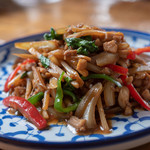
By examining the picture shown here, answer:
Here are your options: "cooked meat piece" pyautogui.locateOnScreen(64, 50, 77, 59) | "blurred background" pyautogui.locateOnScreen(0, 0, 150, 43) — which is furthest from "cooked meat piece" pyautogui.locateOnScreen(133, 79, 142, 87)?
"blurred background" pyautogui.locateOnScreen(0, 0, 150, 43)

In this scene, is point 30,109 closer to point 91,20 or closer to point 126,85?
point 126,85

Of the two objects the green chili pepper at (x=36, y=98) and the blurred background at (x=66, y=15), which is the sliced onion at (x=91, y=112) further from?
the blurred background at (x=66, y=15)

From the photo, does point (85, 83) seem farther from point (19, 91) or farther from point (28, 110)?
point (19, 91)

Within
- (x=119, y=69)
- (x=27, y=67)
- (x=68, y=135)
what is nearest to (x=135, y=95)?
(x=119, y=69)

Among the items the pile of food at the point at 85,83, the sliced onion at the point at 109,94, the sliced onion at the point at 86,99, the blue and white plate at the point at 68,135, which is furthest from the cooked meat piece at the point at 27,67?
the sliced onion at the point at 109,94

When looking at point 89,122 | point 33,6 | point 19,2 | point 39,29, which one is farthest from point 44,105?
point 19,2

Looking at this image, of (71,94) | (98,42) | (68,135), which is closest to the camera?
(68,135)
